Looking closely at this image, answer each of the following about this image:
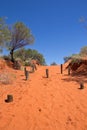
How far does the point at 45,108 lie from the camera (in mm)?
9734

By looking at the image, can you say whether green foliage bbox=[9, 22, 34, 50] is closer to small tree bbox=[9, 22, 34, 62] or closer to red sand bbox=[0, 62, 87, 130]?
small tree bbox=[9, 22, 34, 62]

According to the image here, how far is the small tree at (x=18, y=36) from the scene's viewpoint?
27094 millimetres

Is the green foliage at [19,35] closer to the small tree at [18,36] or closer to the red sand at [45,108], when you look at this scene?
the small tree at [18,36]

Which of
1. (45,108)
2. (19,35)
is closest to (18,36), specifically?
(19,35)

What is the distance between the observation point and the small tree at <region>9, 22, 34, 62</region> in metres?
27.1

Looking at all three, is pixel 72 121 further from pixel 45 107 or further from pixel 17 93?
pixel 17 93

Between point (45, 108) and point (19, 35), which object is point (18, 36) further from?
point (45, 108)

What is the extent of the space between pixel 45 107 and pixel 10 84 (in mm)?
5502

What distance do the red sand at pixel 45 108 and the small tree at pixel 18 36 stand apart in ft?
46.5

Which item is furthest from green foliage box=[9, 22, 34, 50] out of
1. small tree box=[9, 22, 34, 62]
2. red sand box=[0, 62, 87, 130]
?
red sand box=[0, 62, 87, 130]

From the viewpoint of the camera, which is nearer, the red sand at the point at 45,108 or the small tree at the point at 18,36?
the red sand at the point at 45,108

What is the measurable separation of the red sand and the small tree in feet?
46.5

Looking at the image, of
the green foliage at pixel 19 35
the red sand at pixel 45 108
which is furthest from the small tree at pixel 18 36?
the red sand at pixel 45 108

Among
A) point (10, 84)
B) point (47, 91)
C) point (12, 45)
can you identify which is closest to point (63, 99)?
point (47, 91)
